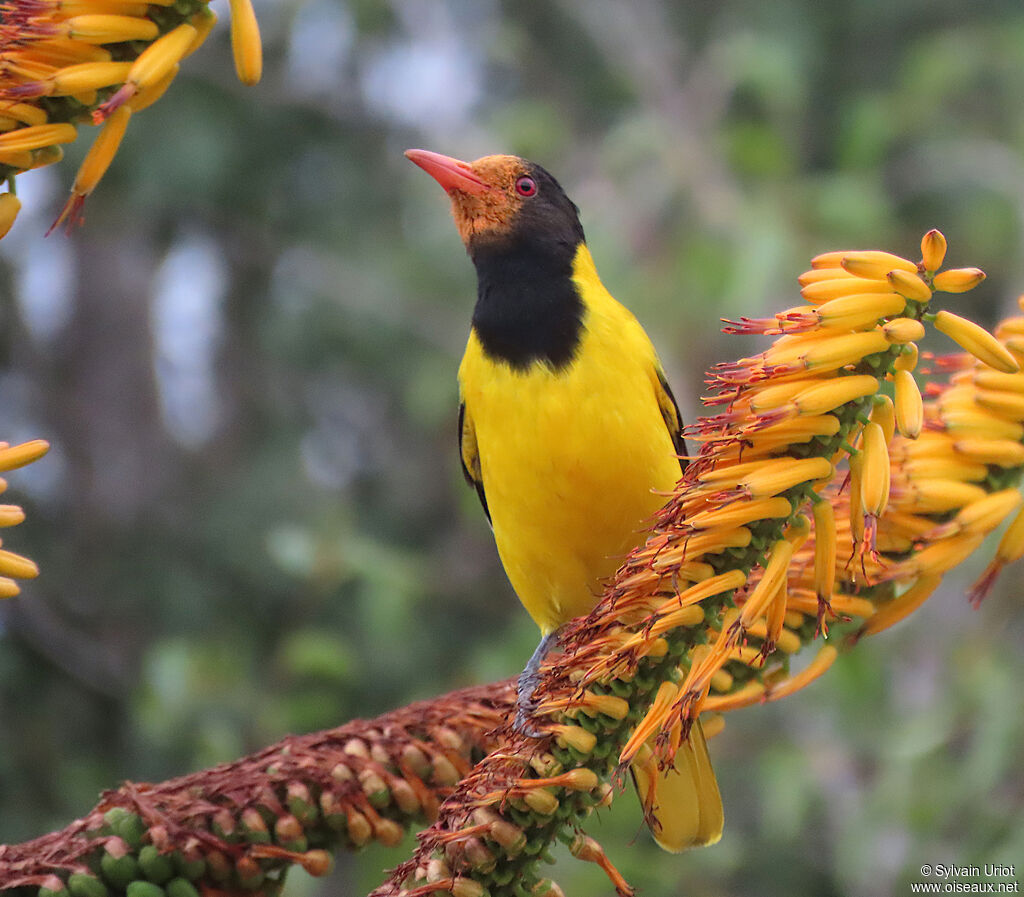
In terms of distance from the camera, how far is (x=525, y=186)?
9.80 ft

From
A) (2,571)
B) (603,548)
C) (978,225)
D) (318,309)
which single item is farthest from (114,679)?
(978,225)

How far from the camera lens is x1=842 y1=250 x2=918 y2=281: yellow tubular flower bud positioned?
1298 millimetres

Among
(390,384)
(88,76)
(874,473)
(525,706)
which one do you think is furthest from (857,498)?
(390,384)

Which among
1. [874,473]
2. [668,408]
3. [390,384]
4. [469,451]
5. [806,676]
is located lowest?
[390,384]

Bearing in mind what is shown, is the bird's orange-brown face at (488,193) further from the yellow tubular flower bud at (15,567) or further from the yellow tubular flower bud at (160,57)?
the yellow tubular flower bud at (15,567)

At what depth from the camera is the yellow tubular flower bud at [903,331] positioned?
1.26 metres

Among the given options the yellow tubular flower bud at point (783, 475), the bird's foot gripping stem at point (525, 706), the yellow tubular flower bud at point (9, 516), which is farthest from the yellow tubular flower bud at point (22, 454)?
the yellow tubular flower bud at point (783, 475)

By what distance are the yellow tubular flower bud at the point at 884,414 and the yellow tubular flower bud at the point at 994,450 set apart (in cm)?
35

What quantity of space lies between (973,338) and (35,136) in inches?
37.4

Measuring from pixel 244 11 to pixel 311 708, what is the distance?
146 inches

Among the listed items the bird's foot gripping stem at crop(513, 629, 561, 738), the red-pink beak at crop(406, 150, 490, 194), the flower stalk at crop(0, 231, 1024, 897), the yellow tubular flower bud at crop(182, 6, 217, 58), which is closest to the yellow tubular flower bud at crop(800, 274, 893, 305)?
the flower stalk at crop(0, 231, 1024, 897)

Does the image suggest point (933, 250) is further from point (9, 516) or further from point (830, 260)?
point (9, 516)

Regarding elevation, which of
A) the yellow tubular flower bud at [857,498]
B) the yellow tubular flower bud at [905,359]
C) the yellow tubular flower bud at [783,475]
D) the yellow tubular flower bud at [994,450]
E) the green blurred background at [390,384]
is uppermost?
the yellow tubular flower bud at [905,359]

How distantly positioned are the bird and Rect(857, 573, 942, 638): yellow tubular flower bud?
28.7 inches
